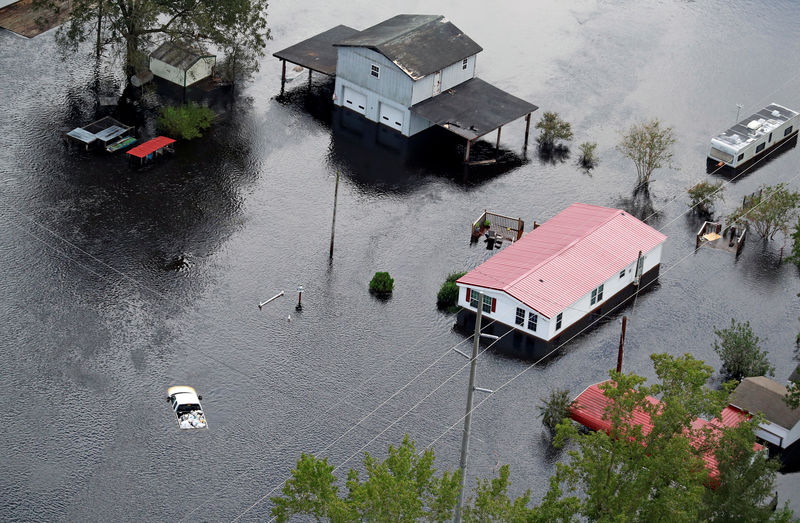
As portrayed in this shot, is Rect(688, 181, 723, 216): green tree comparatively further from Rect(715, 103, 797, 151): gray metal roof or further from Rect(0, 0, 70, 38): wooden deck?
Rect(0, 0, 70, 38): wooden deck

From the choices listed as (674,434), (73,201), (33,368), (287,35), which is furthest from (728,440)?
(287,35)

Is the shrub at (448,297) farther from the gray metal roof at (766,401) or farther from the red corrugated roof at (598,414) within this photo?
the gray metal roof at (766,401)

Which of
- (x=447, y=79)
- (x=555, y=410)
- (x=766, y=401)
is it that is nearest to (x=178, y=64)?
(x=447, y=79)

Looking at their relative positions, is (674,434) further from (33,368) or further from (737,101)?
(737,101)

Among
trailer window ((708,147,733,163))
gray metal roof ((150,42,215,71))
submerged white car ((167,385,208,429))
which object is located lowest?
submerged white car ((167,385,208,429))

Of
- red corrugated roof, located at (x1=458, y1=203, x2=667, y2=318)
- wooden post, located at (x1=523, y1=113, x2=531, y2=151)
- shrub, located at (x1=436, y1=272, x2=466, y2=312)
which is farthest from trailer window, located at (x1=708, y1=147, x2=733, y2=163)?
shrub, located at (x1=436, y1=272, x2=466, y2=312)

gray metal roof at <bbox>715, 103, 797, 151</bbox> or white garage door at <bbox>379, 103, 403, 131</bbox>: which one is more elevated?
gray metal roof at <bbox>715, 103, 797, 151</bbox>

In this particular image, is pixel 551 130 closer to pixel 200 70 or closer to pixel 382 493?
pixel 200 70
